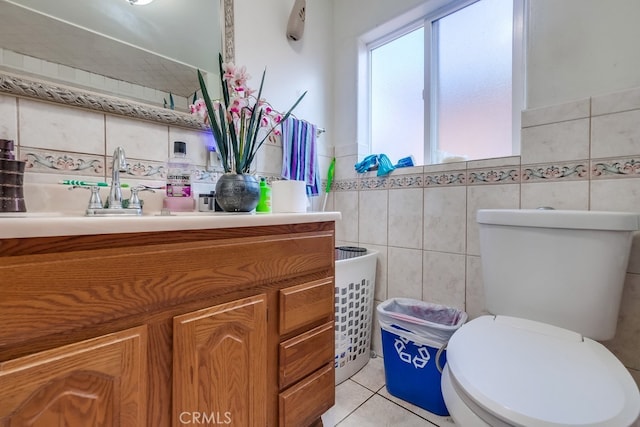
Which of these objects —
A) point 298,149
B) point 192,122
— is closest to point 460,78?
point 298,149

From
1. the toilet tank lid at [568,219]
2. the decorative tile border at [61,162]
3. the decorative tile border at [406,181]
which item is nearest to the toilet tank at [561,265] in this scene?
the toilet tank lid at [568,219]

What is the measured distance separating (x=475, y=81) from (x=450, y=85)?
0.12 m

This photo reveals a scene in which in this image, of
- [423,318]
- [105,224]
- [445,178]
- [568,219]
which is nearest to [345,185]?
[445,178]

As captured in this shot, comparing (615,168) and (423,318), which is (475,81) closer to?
(615,168)

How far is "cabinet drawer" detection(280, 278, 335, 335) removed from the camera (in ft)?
2.58

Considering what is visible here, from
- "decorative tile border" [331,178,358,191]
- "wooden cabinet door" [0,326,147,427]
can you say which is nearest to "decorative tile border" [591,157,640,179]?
"decorative tile border" [331,178,358,191]

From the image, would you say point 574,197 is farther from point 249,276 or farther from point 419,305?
point 249,276

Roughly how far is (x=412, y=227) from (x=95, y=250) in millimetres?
1271

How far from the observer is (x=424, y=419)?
1.10 metres

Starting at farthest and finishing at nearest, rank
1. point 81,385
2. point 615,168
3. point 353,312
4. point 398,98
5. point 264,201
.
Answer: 1. point 398,98
2. point 353,312
3. point 264,201
4. point 615,168
5. point 81,385

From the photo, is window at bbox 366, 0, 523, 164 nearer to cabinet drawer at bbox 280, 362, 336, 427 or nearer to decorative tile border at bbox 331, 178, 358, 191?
decorative tile border at bbox 331, 178, 358, 191

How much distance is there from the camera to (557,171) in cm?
105

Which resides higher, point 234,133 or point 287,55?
point 287,55

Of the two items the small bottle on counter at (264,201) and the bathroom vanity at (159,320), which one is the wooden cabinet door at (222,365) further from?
the small bottle on counter at (264,201)
